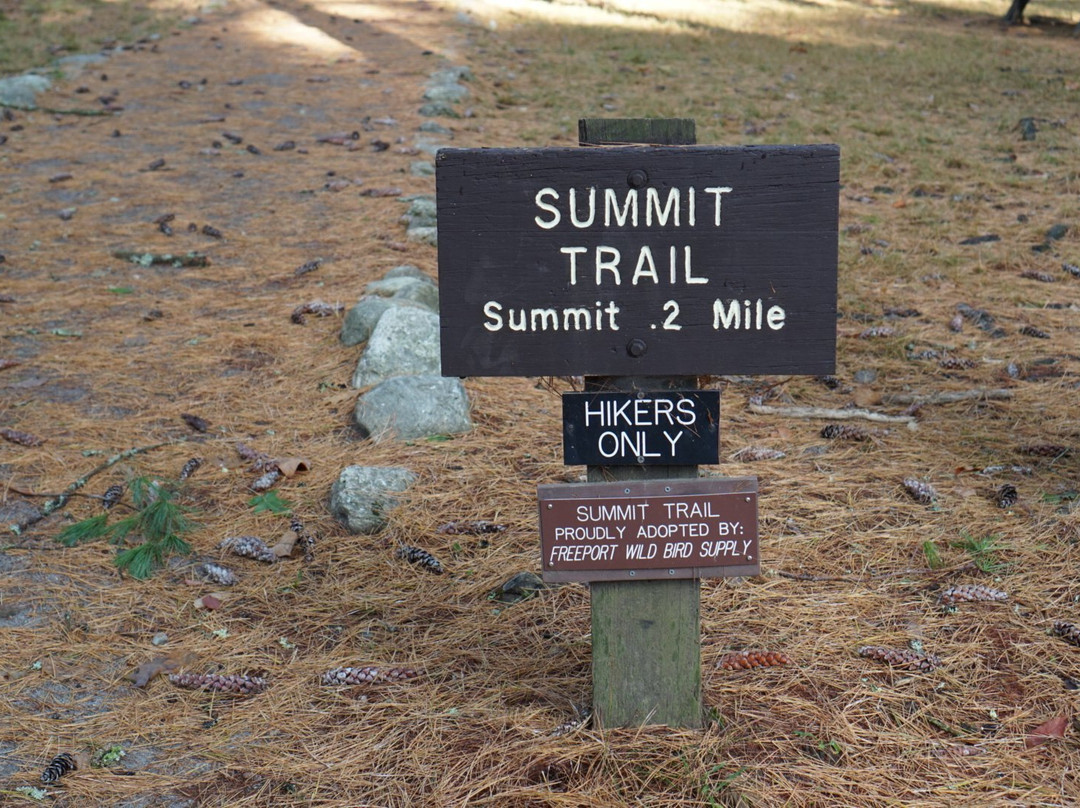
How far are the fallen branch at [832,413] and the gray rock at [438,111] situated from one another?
18.7 ft

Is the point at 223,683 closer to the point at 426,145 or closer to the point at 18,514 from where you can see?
the point at 18,514

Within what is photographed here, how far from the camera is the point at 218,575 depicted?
2.90 m

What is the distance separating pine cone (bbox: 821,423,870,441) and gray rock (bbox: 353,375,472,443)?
1.32 metres

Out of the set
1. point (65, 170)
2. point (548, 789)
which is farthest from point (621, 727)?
point (65, 170)

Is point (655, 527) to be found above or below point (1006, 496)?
above

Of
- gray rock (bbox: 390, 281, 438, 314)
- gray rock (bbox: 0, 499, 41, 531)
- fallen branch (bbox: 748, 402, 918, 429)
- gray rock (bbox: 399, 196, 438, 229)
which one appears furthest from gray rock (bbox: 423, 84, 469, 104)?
gray rock (bbox: 0, 499, 41, 531)

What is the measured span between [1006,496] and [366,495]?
2005 mm

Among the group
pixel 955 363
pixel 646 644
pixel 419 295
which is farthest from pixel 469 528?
pixel 955 363

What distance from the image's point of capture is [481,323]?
2066 mm

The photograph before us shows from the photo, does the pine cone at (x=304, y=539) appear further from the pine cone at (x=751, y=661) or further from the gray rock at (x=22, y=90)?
the gray rock at (x=22, y=90)

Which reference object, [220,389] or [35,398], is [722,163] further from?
[35,398]

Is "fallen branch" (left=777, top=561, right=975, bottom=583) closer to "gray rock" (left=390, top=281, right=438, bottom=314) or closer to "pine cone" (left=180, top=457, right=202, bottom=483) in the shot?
"pine cone" (left=180, top=457, right=202, bottom=483)

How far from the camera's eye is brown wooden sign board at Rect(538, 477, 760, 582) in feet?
6.96

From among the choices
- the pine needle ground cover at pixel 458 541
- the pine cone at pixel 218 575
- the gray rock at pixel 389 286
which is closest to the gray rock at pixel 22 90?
the pine needle ground cover at pixel 458 541
